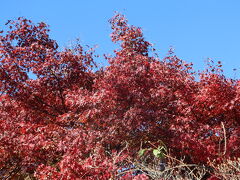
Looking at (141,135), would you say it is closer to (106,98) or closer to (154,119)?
(154,119)

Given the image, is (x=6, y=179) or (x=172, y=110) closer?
(x=172, y=110)

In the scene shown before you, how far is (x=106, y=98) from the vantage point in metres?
10.9

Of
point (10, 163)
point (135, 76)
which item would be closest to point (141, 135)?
point (135, 76)

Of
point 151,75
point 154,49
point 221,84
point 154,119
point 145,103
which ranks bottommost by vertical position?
point 154,119

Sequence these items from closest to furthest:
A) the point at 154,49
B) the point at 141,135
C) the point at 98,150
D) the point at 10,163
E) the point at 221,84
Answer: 1. the point at 98,150
2. the point at 141,135
3. the point at 221,84
4. the point at 10,163
5. the point at 154,49

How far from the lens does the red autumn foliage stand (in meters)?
10.3

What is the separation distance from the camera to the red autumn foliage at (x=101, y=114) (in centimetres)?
1027

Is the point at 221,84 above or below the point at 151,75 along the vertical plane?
below

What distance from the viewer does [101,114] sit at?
10852 millimetres

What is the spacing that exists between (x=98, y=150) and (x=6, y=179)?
28.1ft

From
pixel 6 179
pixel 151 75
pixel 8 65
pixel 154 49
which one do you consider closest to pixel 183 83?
pixel 151 75

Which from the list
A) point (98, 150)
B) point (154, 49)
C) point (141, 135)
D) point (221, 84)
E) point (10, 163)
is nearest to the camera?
point (98, 150)

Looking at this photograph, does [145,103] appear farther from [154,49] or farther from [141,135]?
[154,49]

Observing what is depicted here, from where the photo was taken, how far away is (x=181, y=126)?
1126 cm
